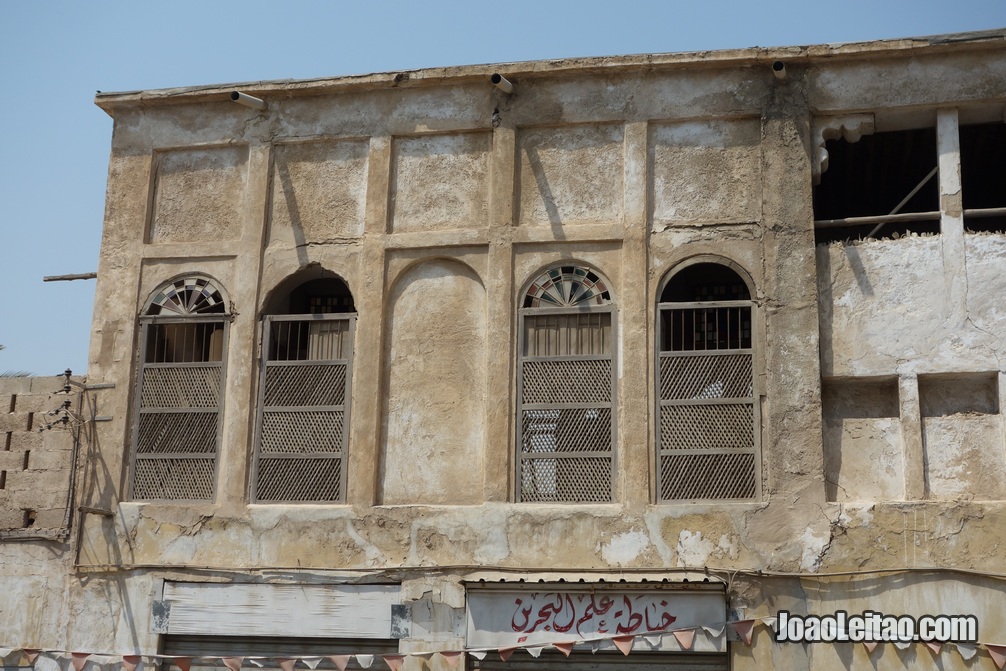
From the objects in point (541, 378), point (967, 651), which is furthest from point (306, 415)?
point (967, 651)

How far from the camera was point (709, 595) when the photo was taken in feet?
37.2

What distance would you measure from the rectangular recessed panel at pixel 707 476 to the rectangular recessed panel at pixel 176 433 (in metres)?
4.36

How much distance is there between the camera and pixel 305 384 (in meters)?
12.8

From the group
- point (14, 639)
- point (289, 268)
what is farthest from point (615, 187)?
point (14, 639)

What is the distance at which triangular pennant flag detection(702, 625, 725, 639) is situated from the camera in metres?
11.2

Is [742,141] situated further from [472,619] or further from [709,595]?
[472,619]

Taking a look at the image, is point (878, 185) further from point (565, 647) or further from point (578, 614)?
point (565, 647)

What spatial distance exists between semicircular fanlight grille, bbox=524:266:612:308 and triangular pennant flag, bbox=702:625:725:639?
309 cm

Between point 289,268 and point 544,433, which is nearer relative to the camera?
point 544,433

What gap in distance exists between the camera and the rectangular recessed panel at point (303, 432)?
1256 centimetres

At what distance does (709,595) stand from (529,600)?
156 cm

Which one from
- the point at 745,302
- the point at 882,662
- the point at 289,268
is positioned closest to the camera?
the point at 882,662

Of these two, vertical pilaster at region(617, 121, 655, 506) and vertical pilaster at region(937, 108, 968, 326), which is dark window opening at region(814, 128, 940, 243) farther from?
vertical pilaster at region(617, 121, 655, 506)

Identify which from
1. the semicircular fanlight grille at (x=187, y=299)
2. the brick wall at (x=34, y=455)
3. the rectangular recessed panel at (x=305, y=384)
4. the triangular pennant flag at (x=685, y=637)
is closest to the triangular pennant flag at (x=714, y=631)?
the triangular pennant flag at (x=685, y=637)
